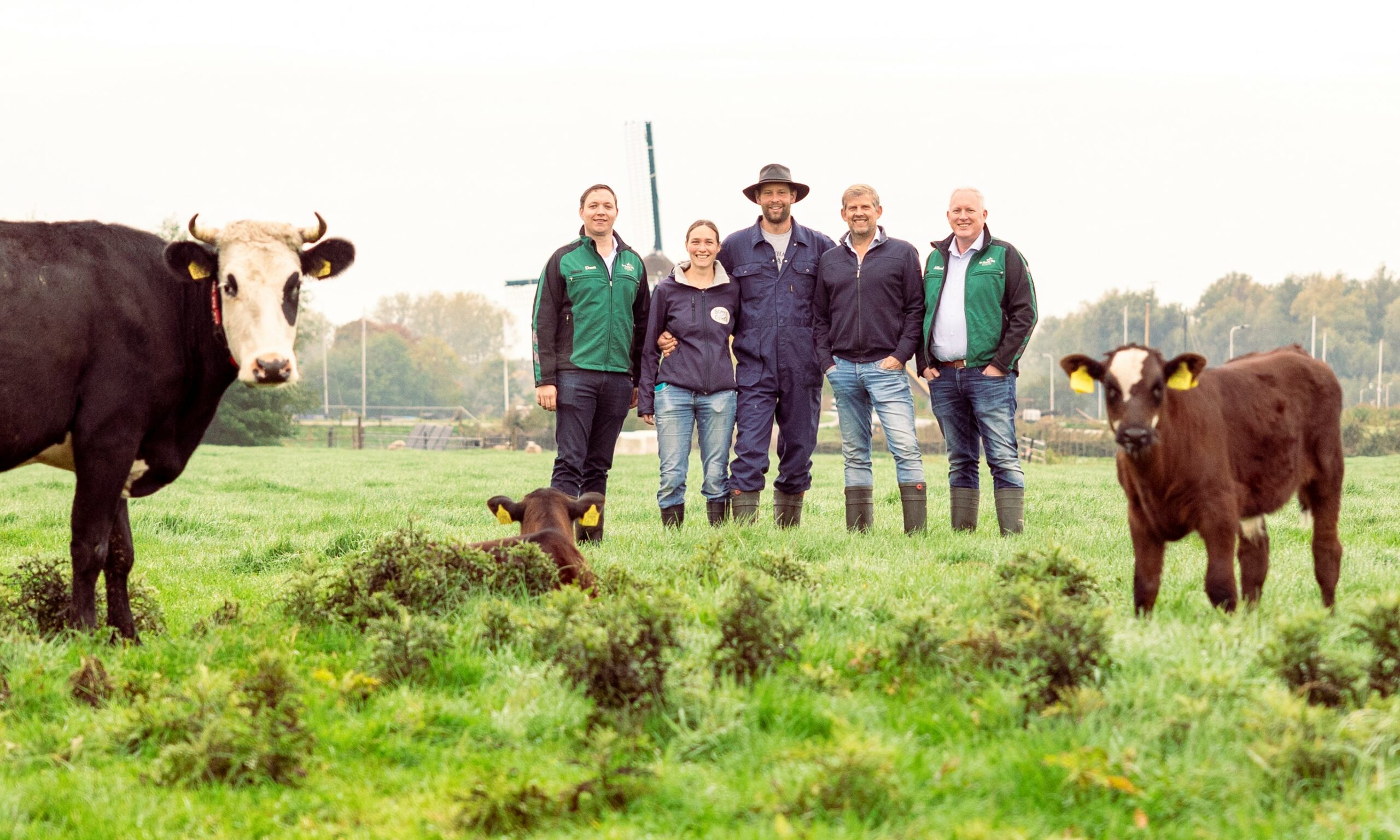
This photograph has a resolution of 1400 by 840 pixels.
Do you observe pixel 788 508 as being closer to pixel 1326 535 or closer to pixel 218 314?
pixel 1326 535

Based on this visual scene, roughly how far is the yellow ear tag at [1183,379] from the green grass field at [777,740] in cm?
101

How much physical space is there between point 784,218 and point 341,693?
19.4 feet

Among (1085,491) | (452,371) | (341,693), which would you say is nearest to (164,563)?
(341,693)

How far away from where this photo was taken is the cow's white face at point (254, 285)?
18.3 feet

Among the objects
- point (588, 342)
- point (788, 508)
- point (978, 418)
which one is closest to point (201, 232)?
point (588, 342)

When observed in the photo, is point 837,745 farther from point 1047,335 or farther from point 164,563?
point 1047,335

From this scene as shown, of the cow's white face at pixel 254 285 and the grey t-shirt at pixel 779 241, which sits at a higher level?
the grey t-shirt at pixel 779 241

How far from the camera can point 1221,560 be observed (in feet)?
17.5

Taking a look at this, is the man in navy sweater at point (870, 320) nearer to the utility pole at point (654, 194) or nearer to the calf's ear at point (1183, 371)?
the calf's ear at point (1183, 371)

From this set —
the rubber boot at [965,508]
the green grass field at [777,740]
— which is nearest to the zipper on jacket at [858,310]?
the rubber boot at [965,508]

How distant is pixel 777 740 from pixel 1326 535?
3481 mm

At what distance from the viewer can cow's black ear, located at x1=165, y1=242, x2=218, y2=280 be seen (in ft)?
18.5

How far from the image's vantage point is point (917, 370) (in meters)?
9.48

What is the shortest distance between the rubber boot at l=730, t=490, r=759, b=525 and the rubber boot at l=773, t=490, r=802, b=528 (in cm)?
18
